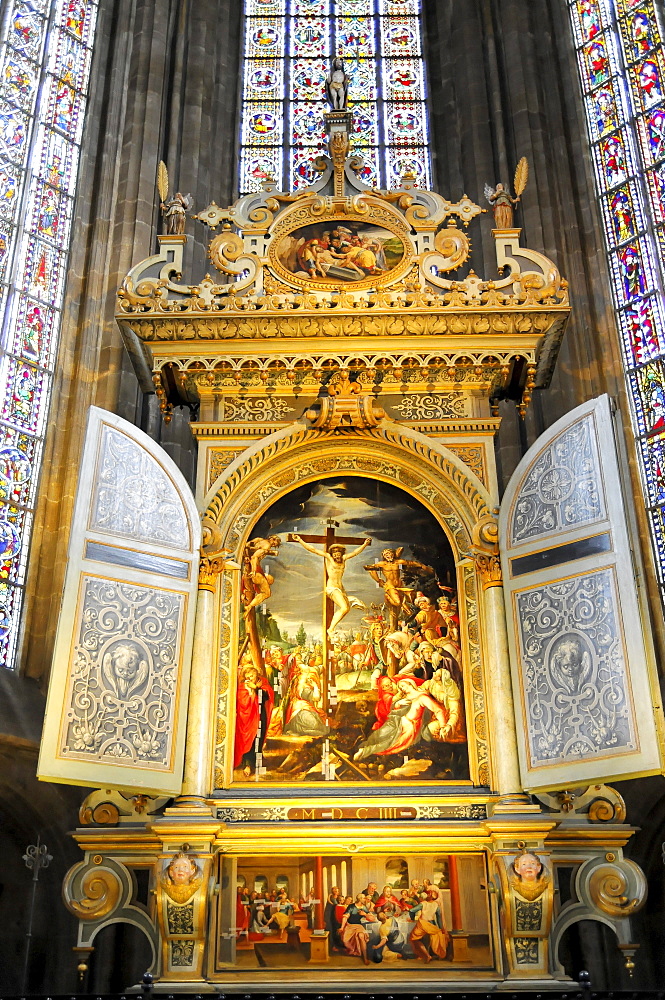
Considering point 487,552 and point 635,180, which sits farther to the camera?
point 635,180

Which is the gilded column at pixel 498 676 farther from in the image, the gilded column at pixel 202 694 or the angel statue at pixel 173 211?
the angel statue at pixel 173 211

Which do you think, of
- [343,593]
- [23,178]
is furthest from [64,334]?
[343,593]

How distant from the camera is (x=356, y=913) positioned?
7.10 meters

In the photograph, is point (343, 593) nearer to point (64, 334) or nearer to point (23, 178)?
point (64, 334)

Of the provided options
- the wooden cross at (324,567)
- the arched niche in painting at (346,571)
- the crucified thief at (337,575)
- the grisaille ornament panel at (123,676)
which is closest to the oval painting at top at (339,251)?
the arched niche in painting at (346,571)

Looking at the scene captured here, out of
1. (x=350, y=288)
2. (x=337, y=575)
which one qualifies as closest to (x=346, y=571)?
(x=337, y=575)

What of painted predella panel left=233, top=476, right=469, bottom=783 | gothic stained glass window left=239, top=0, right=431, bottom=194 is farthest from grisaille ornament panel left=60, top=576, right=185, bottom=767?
gothic stained glass window left=239, top=0, right=431, bottom=194

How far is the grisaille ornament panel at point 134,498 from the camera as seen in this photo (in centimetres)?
768

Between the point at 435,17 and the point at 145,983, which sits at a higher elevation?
the point at 435,17

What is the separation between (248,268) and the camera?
28.7 ft

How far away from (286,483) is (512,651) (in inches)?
81.3

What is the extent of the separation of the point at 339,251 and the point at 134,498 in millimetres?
2569

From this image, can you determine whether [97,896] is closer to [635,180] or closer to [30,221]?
[30,221]

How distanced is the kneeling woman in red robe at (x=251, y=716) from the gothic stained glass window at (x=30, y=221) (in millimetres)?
2966
